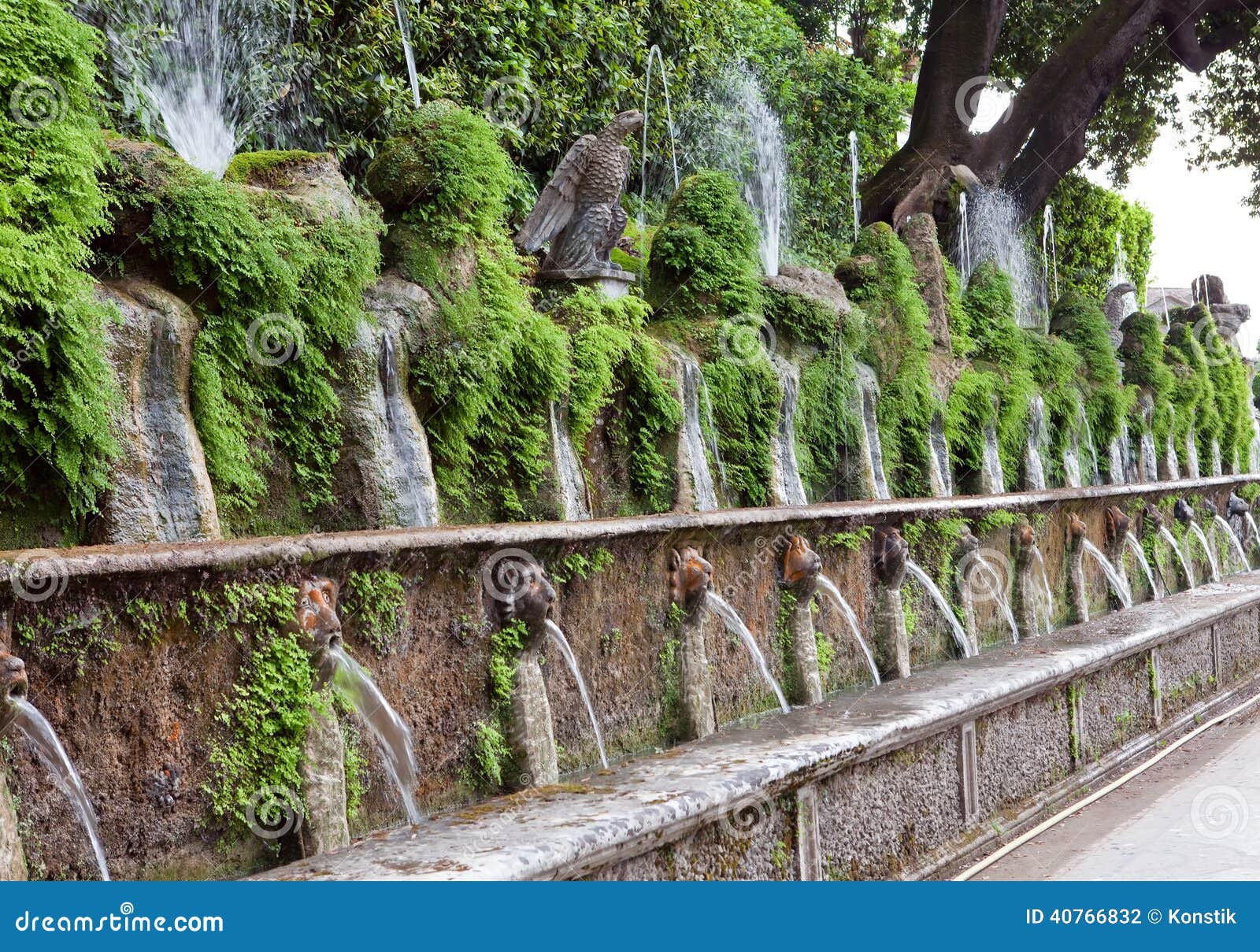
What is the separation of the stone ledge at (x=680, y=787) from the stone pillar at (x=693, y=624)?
0.65 feet

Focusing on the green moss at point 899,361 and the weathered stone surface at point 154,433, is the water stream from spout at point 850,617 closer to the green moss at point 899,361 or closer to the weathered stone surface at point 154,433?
the green moss at point 899,361

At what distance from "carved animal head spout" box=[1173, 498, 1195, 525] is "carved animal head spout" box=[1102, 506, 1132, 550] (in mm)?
2204

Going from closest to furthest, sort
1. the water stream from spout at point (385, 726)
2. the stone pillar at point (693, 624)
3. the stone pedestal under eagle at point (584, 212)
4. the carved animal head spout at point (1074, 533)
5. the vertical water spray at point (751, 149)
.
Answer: the water stream from spout at point (385, 726)
the stone pillar at point (693, 624)
the stone pedestal under eagle at point (584, 212)
the carved animal head spout at point (1074, 533)
the vertical water spray at point (751, 149)

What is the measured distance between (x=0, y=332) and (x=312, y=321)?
1.42m

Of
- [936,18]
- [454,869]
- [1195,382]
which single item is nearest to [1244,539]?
[1195,382]

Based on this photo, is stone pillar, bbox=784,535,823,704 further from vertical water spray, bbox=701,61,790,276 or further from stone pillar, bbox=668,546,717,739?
vertical water spray, bbox=701,61,790,276

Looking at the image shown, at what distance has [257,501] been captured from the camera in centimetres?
477

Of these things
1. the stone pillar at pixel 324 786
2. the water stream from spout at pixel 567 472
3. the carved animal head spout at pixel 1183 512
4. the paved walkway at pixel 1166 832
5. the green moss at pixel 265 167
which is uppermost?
the green moss at pixel 265 167

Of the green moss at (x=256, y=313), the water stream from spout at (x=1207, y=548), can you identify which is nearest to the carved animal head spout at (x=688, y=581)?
the green moss at (x=256, y=313)

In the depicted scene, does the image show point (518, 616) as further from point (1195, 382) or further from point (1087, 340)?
point (1195, 382)

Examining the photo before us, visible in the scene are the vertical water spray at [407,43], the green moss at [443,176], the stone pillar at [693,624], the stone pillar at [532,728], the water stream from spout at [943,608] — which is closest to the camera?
the stone pillar at [532,728]

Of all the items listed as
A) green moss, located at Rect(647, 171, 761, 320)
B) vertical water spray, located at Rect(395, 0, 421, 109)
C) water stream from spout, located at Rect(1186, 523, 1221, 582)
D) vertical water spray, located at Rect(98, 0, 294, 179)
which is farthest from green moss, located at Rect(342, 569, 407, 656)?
water stream from spout, located at Rect(1186, 523, 1221, 582)

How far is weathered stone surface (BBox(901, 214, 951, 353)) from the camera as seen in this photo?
1090 cm

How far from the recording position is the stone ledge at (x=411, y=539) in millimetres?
3182
